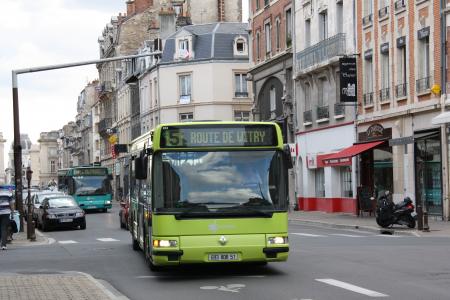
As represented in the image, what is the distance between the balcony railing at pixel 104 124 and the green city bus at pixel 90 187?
164ft

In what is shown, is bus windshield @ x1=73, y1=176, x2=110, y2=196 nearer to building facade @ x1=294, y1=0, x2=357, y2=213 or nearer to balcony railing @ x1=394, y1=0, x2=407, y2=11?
building facade @ x1=294, y1=0, x2=357, y2=213

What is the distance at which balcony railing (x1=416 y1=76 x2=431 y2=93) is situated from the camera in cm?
3425

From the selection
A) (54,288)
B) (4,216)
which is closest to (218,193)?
(54,288)

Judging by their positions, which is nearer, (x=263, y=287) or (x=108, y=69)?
(x=263, y=287)

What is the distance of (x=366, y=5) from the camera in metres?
40.6

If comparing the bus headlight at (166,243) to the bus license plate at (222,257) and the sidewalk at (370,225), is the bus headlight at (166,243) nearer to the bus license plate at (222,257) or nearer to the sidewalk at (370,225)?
the bus license plate at (222,257)

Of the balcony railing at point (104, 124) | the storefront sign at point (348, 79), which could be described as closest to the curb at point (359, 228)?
the storefront sign at point (348, 79)

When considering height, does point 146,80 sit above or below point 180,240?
above

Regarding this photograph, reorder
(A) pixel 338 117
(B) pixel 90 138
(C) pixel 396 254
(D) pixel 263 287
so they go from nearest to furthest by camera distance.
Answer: (D) pixel 263 287, (C) pixel 396 254, (A) pixel 338 117, (B) pixel 90 138

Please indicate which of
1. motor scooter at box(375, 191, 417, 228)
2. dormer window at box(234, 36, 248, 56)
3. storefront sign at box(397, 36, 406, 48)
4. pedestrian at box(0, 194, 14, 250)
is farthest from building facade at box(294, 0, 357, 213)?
dormer window at box(234, 36, 248, 56)

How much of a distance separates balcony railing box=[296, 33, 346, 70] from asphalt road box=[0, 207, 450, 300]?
2005 cm

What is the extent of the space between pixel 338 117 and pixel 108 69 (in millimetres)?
68322

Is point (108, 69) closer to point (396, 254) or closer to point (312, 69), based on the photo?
point (312, 69)

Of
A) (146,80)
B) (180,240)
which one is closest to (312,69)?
(180,240)
